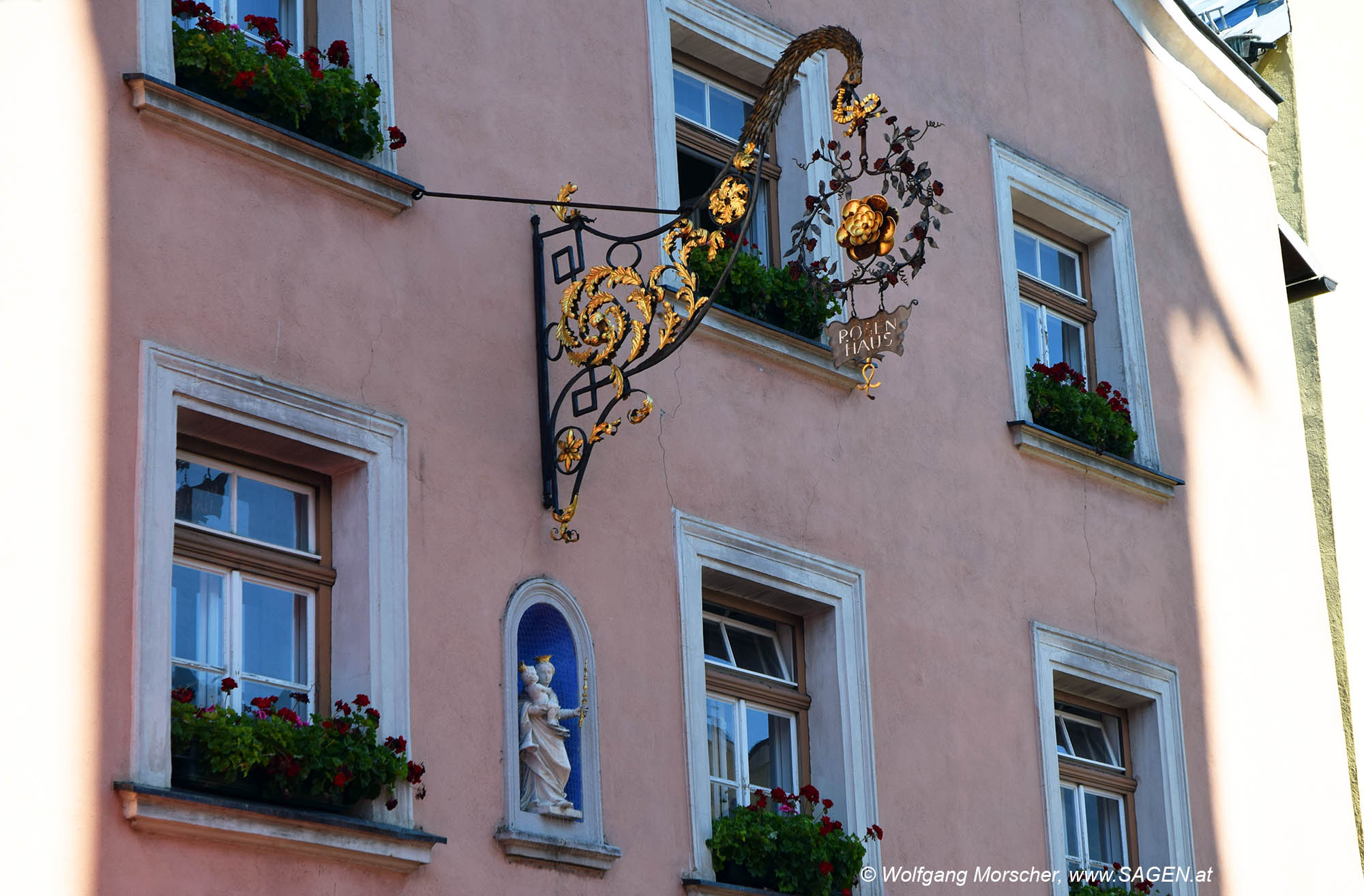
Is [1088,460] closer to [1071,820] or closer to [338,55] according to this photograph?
[1071,820]

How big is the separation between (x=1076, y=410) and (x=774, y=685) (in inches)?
112

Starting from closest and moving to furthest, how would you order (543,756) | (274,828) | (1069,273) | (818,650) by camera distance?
(274,828) → (543,756) → (818,650) → (1069,273)

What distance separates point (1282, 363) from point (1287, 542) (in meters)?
1.28

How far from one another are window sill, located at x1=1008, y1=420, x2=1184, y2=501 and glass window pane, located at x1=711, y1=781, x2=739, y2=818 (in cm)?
285

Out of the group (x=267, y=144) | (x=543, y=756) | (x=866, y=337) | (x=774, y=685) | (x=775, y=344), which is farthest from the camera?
(x=775, y=344)

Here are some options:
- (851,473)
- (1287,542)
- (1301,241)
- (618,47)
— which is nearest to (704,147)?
(618,47)

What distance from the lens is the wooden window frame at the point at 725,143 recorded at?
433 inches

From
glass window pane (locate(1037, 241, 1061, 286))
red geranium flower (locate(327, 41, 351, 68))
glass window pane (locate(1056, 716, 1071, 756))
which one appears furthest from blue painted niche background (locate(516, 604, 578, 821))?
glass window pane (locate(1037, 241, 1061, 286))

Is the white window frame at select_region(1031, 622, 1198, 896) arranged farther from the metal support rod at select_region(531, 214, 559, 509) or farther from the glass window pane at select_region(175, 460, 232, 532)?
the glass window pane at select_region(175, 460, 232, 532)

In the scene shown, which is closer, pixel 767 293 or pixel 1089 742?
pixel 767 293

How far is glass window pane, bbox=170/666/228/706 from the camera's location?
784 cm

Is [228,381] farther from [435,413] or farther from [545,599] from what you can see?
[545,599]

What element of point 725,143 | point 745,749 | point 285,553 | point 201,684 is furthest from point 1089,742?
point 201,684

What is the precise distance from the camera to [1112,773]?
12.0 metres
